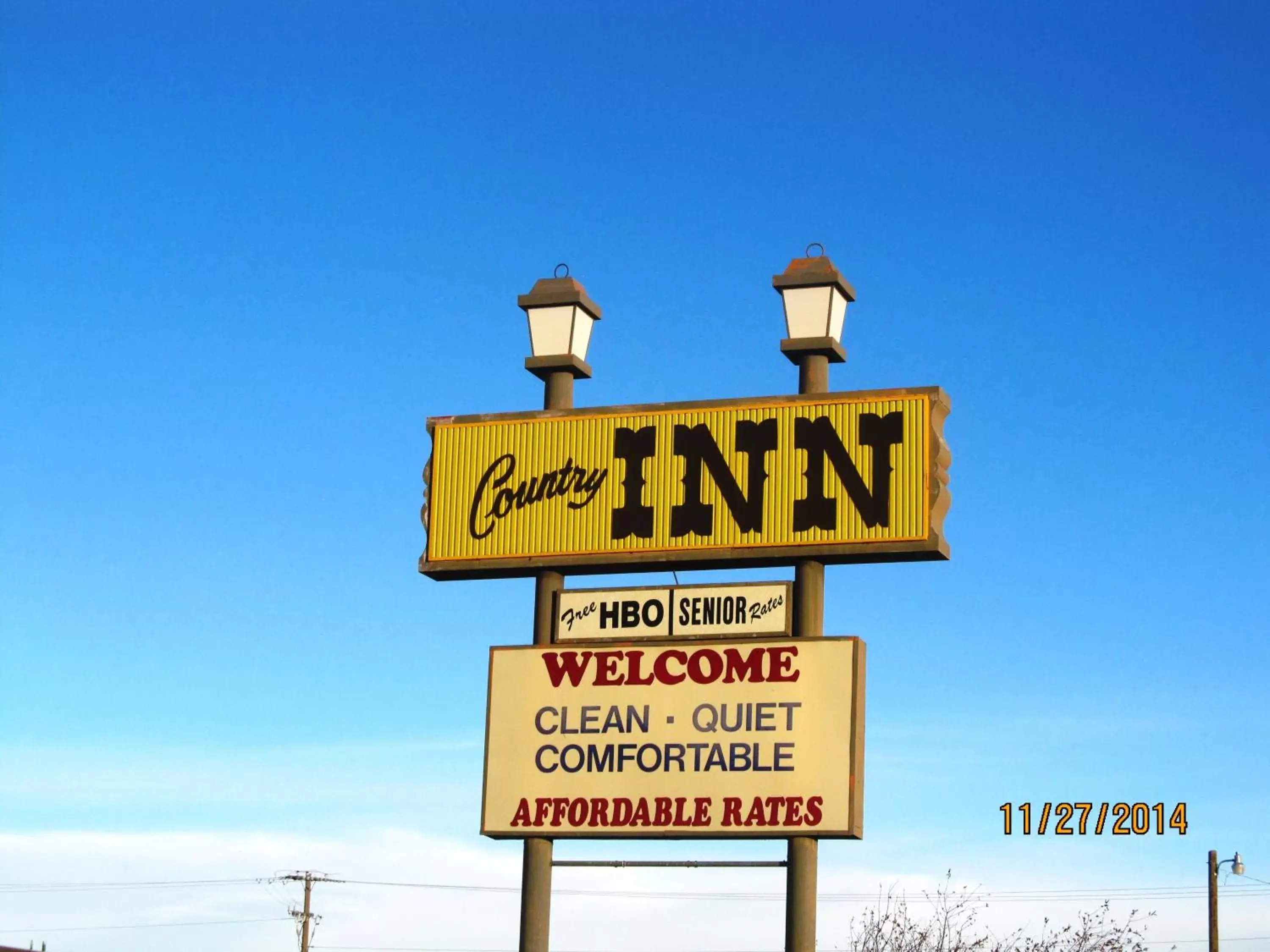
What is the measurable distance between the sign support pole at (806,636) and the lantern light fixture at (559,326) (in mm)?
2073

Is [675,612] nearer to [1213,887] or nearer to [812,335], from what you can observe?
[812,335]

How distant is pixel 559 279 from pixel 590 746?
13.5 feet

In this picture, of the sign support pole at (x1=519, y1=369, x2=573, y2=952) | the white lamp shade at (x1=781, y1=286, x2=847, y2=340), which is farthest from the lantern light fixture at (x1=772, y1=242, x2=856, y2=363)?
the sign support pole at (x1=519, y1=369, x2=573, y2=952)

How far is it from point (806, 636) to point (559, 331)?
3.55 m

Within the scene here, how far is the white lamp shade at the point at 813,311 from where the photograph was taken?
16312 millimetres

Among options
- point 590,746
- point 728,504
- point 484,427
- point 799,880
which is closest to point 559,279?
point 484,427

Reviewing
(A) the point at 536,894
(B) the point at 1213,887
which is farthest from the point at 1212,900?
(A) the point at 536,894

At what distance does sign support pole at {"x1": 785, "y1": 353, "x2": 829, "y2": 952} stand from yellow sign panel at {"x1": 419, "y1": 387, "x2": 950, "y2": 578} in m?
0.18

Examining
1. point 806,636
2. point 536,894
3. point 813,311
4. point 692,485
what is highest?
point 813,311

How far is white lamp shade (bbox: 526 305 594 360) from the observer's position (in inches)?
685

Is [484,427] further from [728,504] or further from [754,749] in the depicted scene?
[754,749]

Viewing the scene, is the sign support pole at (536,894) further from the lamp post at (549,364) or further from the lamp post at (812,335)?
the lamp post at (812,335)

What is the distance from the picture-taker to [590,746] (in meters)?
16.4

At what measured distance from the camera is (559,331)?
57.2 feet
